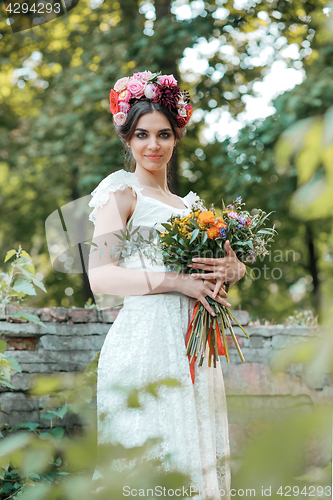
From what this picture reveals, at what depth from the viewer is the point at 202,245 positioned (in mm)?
1884

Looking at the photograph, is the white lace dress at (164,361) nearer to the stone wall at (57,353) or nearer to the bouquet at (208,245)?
the bouquet at (208,245)

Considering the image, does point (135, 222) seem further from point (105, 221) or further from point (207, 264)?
point (207, 264)

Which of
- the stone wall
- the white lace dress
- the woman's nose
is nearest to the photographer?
the white lace dress

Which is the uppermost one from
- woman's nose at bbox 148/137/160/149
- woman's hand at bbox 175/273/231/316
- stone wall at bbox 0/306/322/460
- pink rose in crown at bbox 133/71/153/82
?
pink rose in crown at bbox 133/71/153/82

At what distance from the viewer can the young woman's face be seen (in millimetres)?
2158

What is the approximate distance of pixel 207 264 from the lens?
6.37 ft

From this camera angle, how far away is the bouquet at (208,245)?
187 cm

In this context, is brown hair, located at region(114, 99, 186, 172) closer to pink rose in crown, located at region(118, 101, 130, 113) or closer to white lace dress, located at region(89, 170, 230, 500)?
pink rose in crown, located at region(118, 101, 130, 113)

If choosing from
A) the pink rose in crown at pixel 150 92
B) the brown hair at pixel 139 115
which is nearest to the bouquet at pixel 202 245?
the brown hair at pixel 139 115

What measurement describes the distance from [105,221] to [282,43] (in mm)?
6561

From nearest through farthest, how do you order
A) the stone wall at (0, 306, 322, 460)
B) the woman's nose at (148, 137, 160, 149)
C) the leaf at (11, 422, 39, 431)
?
1. the woman's nose at (148, 137, 160, 149)
2. the leaf at (11, 422, 39, 431)
3. the stone wall at (0, 306, 322, 460)

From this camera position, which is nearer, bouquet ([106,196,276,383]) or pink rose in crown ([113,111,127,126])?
bouquet ([106,196,276,383])

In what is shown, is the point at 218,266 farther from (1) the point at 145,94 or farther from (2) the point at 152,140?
(1) the point at 145,94

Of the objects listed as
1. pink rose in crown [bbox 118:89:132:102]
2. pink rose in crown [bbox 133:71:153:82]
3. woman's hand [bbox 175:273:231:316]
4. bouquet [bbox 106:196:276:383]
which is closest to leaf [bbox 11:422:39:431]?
bouquet [bbox 106:196:276:383]
